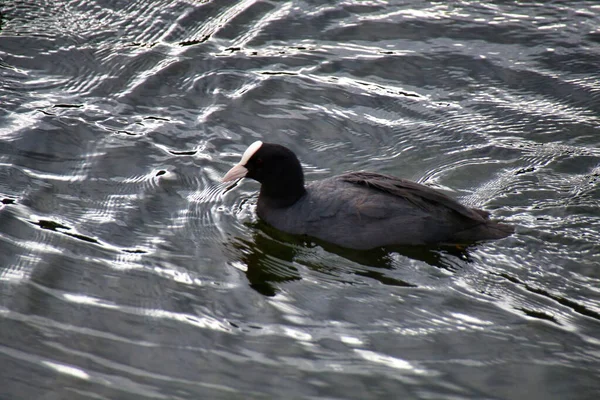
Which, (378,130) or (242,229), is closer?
(242,229)

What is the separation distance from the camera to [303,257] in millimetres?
5617

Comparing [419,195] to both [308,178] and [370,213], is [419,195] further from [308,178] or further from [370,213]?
[308,178]

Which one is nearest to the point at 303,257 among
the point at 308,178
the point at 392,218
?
the point at 392,218

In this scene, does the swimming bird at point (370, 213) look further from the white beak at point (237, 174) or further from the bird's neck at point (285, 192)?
the white beak at point (237, 174)

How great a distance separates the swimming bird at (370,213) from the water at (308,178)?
0.45ft

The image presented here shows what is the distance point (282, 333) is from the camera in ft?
15.4

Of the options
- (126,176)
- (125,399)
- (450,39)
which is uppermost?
(450,39)

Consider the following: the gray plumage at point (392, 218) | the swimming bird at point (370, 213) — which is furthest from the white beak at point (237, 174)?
the gray plumage at point (392, 218)

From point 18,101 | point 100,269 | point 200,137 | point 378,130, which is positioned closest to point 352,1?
point 378,130

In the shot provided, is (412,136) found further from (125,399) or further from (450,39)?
(125,399)

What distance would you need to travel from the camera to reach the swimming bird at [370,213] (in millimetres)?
5598

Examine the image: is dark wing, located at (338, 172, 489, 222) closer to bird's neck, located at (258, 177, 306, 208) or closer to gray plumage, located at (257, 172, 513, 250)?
gray plumage, located at (257, 172, 513, 250)

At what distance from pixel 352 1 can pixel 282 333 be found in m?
5.77

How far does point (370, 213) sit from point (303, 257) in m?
0.59
